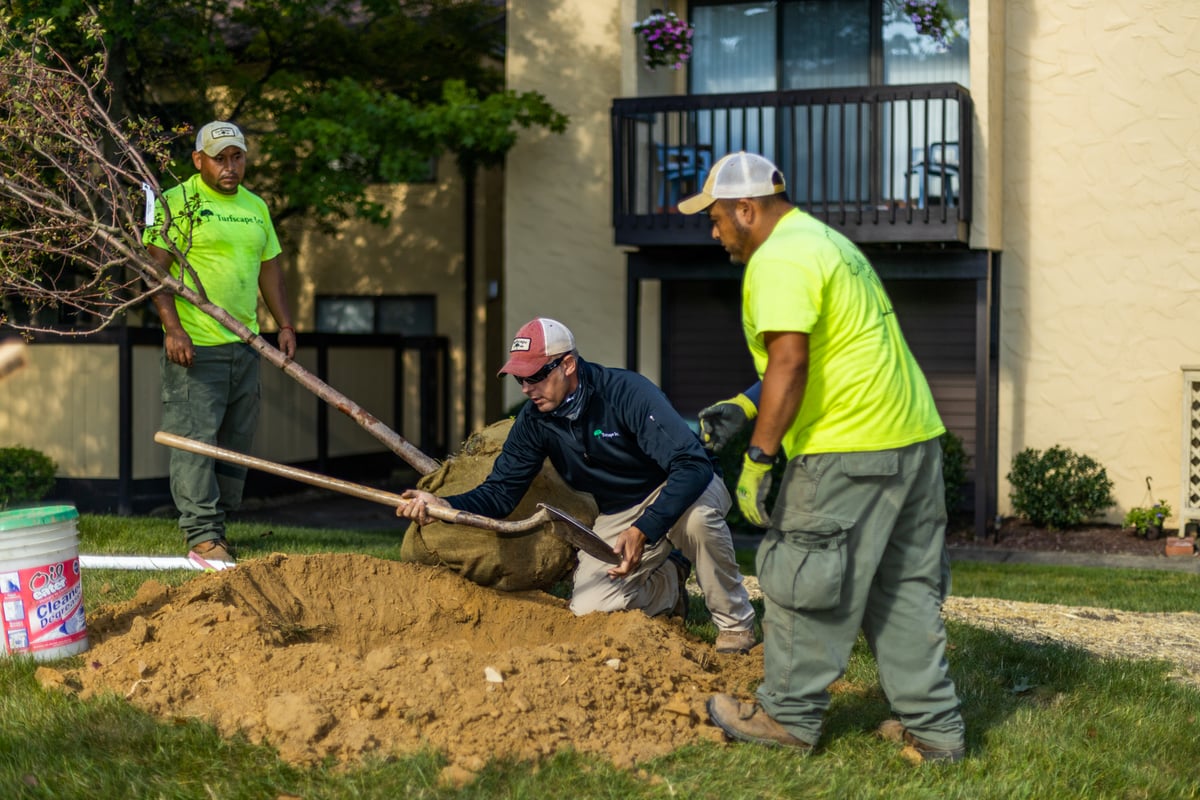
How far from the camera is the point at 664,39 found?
1353cm

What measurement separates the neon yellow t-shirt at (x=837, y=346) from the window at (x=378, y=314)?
1450 centimetres

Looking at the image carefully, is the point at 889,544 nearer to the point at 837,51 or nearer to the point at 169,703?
the point at 169,703

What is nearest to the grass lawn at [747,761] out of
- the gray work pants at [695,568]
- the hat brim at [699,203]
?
the gray work pants at [695,568]

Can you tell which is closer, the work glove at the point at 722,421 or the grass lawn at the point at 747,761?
the grass lawn at the point at 747,761

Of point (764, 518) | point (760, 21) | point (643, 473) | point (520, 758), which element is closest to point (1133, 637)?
point (643, 473)

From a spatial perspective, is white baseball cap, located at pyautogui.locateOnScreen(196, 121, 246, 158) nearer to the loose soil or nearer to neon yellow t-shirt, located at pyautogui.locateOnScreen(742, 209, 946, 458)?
neon yellow t-shirt, located at pyautogui.locateOnScreen(742, 209, 946, 458)

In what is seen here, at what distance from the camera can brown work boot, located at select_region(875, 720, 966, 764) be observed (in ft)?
14.2

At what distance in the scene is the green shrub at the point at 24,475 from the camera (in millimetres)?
11789

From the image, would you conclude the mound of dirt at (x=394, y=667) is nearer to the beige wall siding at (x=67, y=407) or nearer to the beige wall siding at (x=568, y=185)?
the beige wall siding at (x=67, y=407)

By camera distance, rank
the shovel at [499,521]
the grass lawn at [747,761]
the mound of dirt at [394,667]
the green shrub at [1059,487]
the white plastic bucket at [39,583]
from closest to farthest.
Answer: the grass lawn at [747,761] < the mound of dirt at [394,667] < the white plastic bucket at [39,583] < the shovel at [499,521] < the green shrub at [1059,487]

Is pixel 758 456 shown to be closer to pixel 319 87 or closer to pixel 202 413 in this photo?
pixel 202 413

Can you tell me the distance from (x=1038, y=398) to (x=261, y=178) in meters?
8.61

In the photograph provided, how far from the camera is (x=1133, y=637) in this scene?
7.01 m

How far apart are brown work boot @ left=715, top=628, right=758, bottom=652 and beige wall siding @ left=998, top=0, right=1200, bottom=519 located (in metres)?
8.71
